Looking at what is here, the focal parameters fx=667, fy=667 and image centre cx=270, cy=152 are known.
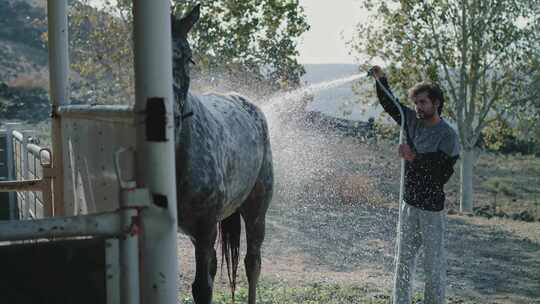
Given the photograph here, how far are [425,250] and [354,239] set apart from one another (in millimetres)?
5496

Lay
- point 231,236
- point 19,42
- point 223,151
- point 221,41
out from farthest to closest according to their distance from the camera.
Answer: point 19,42 → point 221,41 → point 231,236 → point 223,151

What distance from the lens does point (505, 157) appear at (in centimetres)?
2378

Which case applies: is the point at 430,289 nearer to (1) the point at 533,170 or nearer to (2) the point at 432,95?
(2) the point at 432,95

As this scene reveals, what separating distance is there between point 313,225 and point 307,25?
13.0ft

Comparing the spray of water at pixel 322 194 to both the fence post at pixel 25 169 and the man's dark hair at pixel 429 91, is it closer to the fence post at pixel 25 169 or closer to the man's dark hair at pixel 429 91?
the man's dark hair at pixel 429 91

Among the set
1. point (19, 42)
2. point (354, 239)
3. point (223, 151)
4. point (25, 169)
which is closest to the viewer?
point (223, 151)

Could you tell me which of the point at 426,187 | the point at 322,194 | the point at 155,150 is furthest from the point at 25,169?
the point at 322,194

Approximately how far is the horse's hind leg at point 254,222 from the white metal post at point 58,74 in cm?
172

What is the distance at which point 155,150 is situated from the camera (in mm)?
1514

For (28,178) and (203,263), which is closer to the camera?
(203,263)

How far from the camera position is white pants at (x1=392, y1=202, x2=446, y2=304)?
4293 millimetres

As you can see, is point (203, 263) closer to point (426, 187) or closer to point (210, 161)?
point (210, 161)

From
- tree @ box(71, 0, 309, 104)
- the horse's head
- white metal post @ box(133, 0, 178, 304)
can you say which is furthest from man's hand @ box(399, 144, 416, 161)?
tree @ box(71, 0, 309, 104)

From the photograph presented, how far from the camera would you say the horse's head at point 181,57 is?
9.62ft
